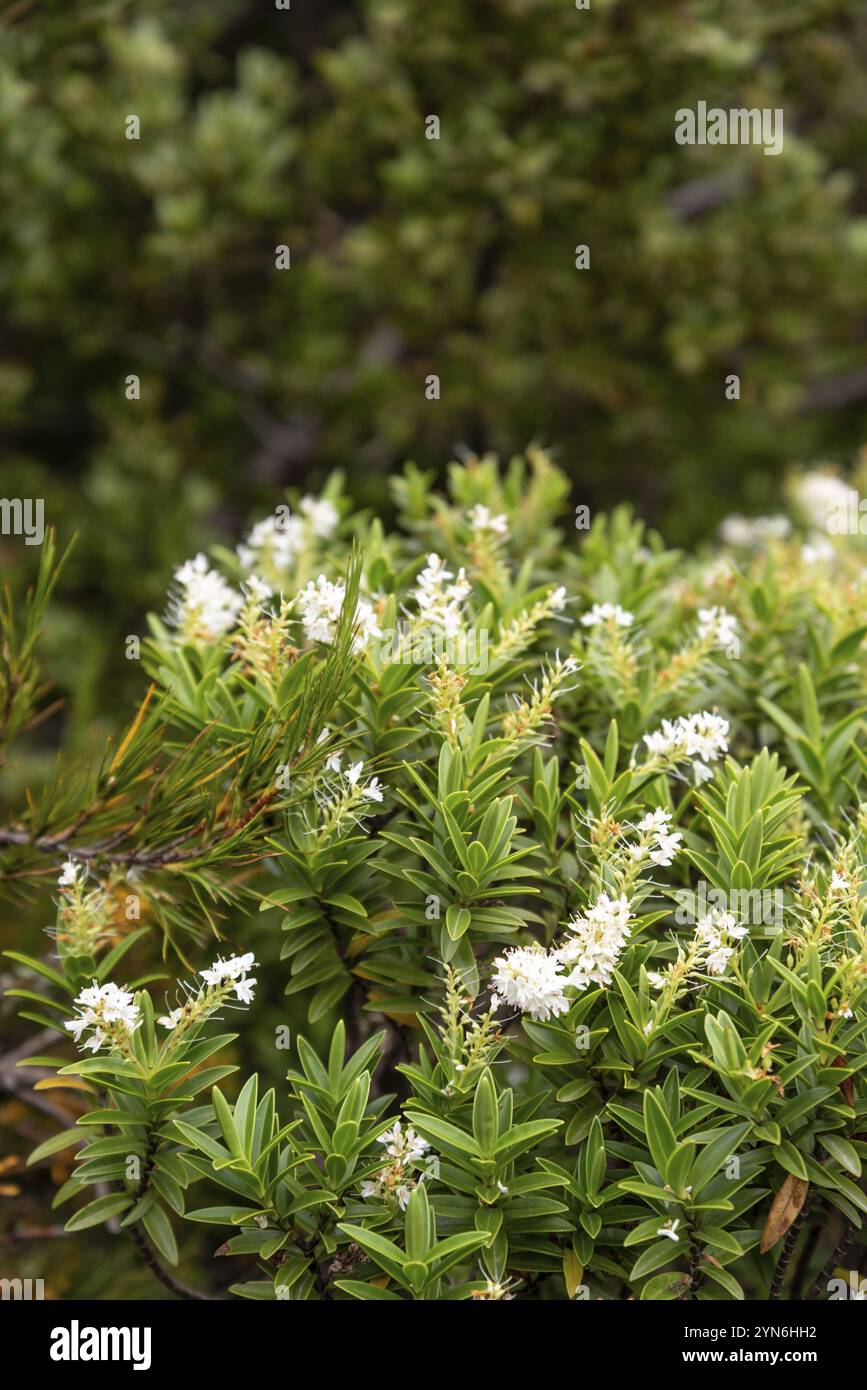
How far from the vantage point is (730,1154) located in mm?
1554

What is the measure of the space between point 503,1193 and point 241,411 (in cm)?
427

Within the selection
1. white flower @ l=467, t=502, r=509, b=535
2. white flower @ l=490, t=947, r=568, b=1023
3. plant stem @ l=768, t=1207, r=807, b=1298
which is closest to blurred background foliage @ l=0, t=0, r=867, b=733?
white flower @ l=467, t=502, r=509, b=535

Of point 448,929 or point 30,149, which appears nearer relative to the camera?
point 448,929

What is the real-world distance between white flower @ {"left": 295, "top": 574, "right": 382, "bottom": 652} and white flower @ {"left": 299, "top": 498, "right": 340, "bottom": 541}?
67 cm

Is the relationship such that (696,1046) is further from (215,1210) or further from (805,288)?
(805,288)

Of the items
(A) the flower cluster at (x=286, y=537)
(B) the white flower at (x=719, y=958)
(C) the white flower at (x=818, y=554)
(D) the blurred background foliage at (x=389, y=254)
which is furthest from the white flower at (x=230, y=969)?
(D) the blurred background foliage at (x=389, y=254)

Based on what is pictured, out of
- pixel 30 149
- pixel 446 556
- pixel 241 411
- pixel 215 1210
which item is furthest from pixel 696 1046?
pixel 241 411

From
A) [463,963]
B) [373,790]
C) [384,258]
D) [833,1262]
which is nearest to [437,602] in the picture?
[373,790]

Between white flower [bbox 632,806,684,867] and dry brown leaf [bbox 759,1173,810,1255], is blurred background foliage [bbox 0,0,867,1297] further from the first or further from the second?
dry brown leaf [bbox 759,1173,810,1255]

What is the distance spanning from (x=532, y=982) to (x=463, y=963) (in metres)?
0.19

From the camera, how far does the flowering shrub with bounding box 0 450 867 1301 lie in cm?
156
